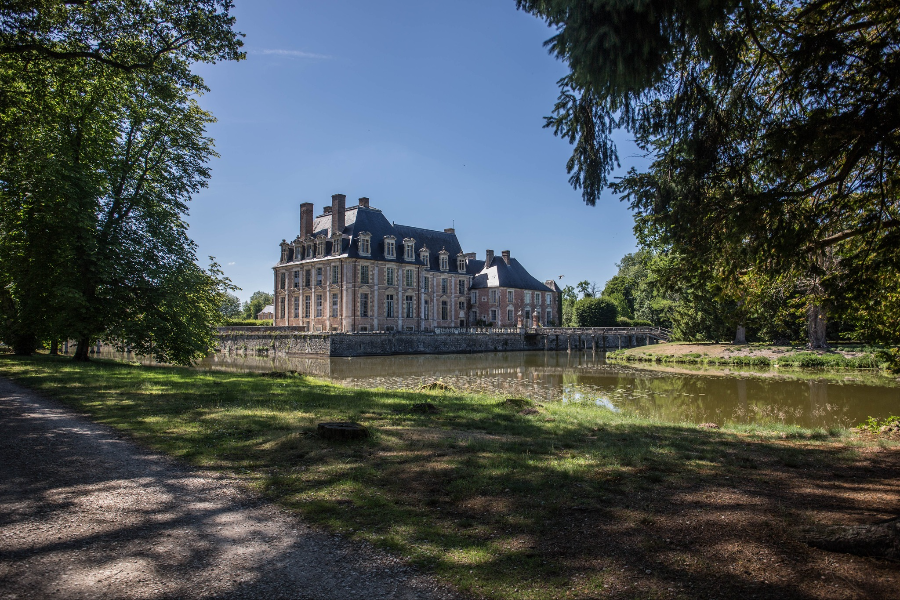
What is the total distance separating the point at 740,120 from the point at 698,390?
39.9 ft

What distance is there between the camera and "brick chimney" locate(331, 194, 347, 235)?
124 ft

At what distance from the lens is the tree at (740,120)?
4223mm

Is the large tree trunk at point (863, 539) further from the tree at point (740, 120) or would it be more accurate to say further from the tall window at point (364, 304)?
the tall window at point (364, 304)

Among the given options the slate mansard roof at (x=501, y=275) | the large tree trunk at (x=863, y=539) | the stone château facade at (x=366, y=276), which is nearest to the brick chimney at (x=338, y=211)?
the stone château facade at (x=366, y=276)

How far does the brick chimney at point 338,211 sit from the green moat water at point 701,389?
1674 centimetres

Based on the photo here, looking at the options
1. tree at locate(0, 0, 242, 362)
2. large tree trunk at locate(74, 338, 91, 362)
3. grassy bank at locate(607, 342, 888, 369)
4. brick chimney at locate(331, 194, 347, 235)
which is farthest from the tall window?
large tree trunk at locate(74, 338, 91, 362)

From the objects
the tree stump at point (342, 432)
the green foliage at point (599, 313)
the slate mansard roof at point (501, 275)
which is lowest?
the tree stump at point (342, 432)

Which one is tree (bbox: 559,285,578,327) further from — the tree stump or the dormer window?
the tree stump

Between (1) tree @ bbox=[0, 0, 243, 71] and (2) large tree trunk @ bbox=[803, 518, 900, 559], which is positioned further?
(1) tree @ bbox=[0, 0, 243, 71]

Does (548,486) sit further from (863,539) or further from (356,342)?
(356,342)

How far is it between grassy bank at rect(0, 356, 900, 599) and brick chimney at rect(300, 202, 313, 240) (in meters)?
33.7

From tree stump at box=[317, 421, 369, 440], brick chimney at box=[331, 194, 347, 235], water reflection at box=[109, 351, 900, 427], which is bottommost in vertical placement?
water reflection at box=[109, 351, 900, 427]

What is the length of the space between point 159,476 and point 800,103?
710cm

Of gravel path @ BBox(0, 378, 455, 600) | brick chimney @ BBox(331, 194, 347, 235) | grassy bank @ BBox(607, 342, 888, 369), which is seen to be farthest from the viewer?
brick chimney @ BBox(331, 194, 347, 235)
